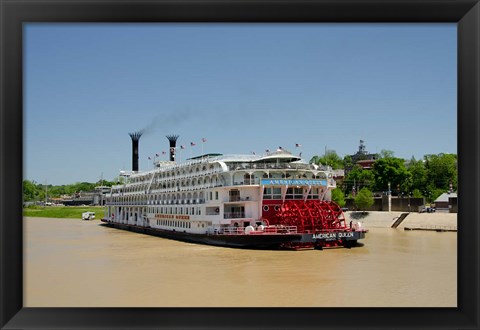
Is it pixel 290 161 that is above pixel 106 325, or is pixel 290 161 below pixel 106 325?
above

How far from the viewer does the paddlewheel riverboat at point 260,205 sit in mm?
23000

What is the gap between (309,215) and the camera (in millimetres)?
24203

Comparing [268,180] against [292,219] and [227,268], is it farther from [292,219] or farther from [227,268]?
[227,268]

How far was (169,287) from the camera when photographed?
1357cm

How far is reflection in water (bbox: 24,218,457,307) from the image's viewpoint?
460 inches

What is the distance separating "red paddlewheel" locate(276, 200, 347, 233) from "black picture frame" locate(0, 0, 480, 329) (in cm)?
1922

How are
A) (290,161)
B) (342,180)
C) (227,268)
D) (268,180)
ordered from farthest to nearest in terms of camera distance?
(342,180) < (290,161) < (268,180) < (227,268)

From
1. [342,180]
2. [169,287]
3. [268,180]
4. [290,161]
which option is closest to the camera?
[169,287]

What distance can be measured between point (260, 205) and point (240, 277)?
9434 mm

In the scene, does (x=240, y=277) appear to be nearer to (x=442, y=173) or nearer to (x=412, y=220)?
(x=412, y=220)

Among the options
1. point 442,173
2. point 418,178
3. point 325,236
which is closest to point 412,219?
point 442,173
